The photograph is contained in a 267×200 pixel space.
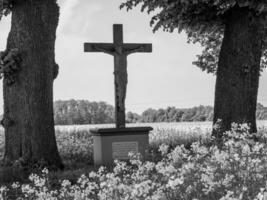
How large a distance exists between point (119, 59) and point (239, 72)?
387 centimetres

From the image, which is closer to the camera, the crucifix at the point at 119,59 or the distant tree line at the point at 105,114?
the crucifix at the point at 119,59

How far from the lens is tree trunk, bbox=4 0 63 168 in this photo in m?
15.2

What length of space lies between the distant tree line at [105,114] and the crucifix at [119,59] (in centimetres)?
1638

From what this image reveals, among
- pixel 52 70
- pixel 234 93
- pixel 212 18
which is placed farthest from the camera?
pixel 212 18

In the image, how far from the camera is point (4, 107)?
15.9m

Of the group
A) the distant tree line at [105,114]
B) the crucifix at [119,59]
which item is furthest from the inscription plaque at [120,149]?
the distant tree line at [105,114]

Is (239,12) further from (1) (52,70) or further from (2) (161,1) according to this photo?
(1) (52,70)

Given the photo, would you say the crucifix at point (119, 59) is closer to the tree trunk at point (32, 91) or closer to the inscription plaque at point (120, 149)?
the inscription plaque at point (120, 149)

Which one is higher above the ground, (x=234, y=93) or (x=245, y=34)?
(x=245, y=34)

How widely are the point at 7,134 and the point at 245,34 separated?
27.0ft

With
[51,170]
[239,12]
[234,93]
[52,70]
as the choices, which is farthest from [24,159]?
[239,12]

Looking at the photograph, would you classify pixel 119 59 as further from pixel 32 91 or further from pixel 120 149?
pixel 32 91

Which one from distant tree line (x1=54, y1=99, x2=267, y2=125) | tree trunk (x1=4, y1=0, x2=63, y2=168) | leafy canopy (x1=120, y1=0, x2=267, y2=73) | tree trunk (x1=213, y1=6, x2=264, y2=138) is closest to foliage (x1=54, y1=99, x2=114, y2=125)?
distant tree line (x1=54, y1=99, x2=267, y2=125)

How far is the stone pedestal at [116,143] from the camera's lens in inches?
671
